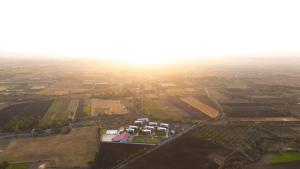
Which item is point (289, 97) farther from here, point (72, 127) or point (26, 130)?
point (26, 130)

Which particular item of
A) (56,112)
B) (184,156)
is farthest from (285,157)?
(56,112)

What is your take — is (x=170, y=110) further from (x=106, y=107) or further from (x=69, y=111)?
(x=69, y=111)

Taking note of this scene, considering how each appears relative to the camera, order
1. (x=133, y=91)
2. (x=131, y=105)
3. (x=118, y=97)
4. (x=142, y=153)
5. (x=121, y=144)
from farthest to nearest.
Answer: (x=133, y=91) → (x=118, y=97) → (x=131, y=105) → (x=121, y=144) → (x=142, y=153)

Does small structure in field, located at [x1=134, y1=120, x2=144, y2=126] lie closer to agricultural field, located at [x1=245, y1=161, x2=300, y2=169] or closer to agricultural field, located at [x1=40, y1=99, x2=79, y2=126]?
agricultural field, located at [x1=40, y1=99, x2=79, y2=126]

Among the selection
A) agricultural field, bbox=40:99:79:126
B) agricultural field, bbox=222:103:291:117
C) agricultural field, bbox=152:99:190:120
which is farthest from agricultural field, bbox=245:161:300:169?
agricultural field, bbox=40:99:79:126

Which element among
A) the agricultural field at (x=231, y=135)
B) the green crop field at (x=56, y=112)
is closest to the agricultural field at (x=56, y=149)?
the green crop field at (x=56, y=112)

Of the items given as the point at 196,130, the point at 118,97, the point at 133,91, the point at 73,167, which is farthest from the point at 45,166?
the point at 133,91

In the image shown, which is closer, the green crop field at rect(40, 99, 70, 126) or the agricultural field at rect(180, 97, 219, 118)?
the green crop field at rect(40, 99, 70, 126)
